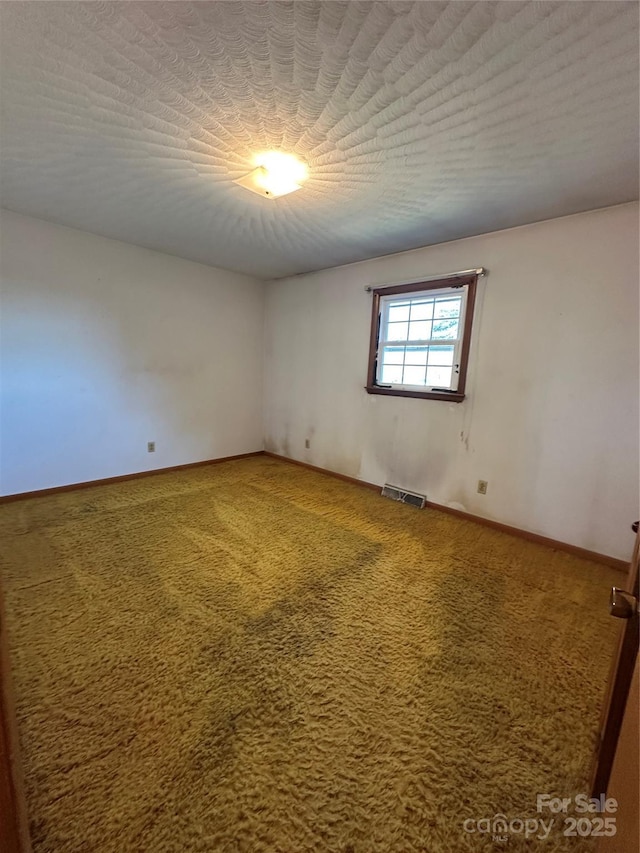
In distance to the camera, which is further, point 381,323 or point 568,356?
point 381,323

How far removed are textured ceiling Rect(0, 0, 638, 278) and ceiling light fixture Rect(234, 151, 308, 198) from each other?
0.07 meters

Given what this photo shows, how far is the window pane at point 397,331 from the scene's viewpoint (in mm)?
3305

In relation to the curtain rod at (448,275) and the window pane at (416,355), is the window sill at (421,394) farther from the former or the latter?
the curtain rod at (448,275)

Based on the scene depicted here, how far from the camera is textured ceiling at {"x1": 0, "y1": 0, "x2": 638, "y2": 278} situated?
110cm

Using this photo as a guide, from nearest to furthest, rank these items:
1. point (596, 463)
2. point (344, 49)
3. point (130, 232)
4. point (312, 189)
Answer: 1. point (344, 49)
2. point (312, 189)
3. point (596, 463)
4. point (130, 232)

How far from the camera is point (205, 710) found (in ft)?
4.10

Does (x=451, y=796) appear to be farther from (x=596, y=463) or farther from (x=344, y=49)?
(x=344, y=49)

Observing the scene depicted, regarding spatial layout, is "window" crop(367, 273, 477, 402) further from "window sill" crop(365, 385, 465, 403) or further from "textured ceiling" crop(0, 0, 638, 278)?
"textured ceiling" crop(0, 0, 638, 278)

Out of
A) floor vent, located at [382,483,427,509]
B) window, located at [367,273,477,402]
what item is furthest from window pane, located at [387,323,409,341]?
floor vent, located at [382,483,427,509]

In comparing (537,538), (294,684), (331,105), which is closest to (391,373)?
(537,538)

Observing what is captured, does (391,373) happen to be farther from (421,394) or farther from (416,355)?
(421,394)

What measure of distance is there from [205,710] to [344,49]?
7.98 ft

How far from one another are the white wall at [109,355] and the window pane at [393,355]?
1.99 m

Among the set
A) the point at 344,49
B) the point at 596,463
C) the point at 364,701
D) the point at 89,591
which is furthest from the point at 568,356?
the point at 89,591
